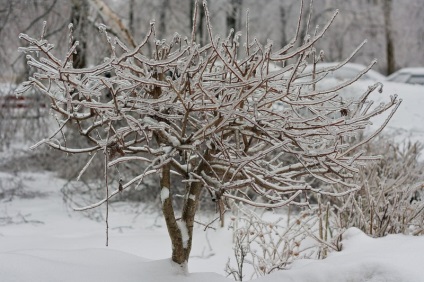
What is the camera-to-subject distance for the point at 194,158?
3.35 meters

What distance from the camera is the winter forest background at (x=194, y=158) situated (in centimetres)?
279

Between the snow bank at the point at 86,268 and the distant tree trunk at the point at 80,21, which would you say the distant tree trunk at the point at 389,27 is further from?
the snow bank at the point at 86,268

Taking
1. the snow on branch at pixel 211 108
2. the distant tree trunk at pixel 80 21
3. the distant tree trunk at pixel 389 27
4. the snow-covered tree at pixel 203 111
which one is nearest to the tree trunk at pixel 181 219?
the snow-covered tree at pixel 203 111

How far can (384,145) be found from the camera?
283 inches

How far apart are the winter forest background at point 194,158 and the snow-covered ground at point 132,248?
0.01 m

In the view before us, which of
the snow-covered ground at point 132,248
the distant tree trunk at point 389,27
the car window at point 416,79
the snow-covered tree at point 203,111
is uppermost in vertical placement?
the distant tree trunk at point 389,27

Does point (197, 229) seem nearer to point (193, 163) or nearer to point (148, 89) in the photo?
point (193, 163)

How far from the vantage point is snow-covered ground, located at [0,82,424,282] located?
2.76m

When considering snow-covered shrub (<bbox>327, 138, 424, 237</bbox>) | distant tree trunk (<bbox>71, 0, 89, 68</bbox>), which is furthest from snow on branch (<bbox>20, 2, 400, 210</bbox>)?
distant tree trunk (<bbox>71, 0, 89, 68</bbox>)

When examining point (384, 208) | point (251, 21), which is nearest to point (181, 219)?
point (384, 208)

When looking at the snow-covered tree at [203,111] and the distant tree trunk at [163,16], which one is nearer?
the snow-covered tree at [203,111]

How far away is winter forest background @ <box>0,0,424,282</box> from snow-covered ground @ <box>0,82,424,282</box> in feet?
0.05

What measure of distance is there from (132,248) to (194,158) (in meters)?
3.59

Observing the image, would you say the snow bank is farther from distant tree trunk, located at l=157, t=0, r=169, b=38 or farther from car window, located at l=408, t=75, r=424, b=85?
car window, located at l=408, t=75, r=424, b=85
